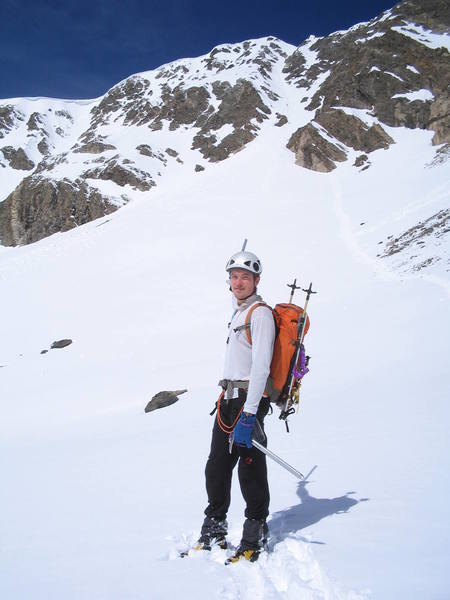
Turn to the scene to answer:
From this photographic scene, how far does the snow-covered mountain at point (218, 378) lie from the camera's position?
2.98 meters

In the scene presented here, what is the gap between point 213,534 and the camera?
335 centimetres

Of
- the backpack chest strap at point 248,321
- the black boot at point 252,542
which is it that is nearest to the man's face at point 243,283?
the backpack chest strap at point 248,321

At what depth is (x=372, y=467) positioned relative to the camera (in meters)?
4.41

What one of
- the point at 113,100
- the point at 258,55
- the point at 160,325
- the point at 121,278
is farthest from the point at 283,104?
the point at 160,325

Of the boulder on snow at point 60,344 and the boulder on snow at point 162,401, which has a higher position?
the boulder on snow at point 60,344

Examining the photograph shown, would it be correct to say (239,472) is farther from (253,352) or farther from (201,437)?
(201,437)

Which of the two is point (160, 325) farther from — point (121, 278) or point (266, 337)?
point (266, 337)

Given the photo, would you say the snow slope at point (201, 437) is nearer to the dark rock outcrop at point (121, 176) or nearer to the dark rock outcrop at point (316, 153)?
the dark rock outcrop at point (316, 153)

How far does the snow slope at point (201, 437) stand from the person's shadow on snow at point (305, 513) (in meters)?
0.02

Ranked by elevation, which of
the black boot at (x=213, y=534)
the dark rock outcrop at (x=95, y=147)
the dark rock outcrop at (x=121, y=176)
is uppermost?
the dark rock outcrop at (x=95, y=147)

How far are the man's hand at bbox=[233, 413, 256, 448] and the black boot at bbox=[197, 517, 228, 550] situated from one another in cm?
82

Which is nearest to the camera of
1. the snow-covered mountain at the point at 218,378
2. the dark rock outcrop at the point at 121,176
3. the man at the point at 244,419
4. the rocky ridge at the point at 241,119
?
the snow-covered mountain at the point at 218,378

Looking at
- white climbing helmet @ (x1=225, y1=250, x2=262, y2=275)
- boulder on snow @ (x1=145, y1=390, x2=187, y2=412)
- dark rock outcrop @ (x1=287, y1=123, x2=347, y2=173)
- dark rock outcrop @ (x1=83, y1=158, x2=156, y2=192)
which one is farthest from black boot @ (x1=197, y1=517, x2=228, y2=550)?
dark rock outcrop @ (x1=83, y1=158, x2=156, y2=192)

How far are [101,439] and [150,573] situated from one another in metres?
5.44
